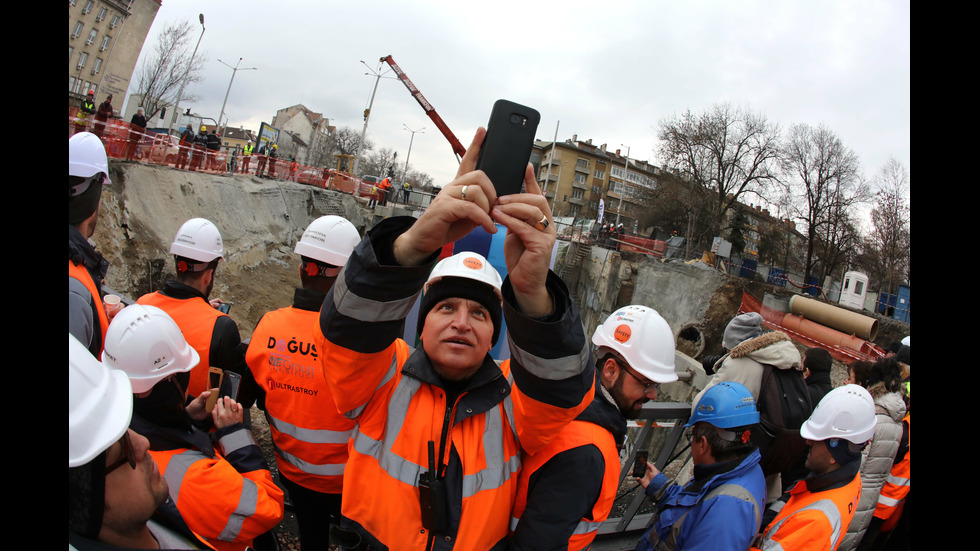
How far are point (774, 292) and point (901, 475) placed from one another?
1595 centimetres

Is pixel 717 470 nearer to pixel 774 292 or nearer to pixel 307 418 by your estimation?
pixel 307 418

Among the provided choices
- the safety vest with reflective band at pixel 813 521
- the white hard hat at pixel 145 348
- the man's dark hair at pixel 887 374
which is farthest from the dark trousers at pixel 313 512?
the man's dark hair at pixel 887 374

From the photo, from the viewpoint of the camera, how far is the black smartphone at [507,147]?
1315 mm

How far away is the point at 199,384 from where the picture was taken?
2600mm

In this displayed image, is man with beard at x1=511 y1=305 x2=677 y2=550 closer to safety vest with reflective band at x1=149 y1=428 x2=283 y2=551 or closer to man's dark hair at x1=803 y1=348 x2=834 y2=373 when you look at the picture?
safety vest with reflective band at x1=149 y1=428 x2=283 y2=551

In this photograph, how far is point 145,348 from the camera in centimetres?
199

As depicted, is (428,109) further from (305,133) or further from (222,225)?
(305,133)

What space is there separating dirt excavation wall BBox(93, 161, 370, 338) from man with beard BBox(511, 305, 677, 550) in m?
13.1

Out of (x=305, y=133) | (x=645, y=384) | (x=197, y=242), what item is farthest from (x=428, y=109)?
(x=305, y=133)

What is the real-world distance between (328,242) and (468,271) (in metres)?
1.37

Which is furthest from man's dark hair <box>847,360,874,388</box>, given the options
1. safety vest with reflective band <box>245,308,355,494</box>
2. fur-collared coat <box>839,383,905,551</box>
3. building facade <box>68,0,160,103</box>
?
building facade <box>68,0,160,103</box>

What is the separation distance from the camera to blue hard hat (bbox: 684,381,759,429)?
2305 mm
